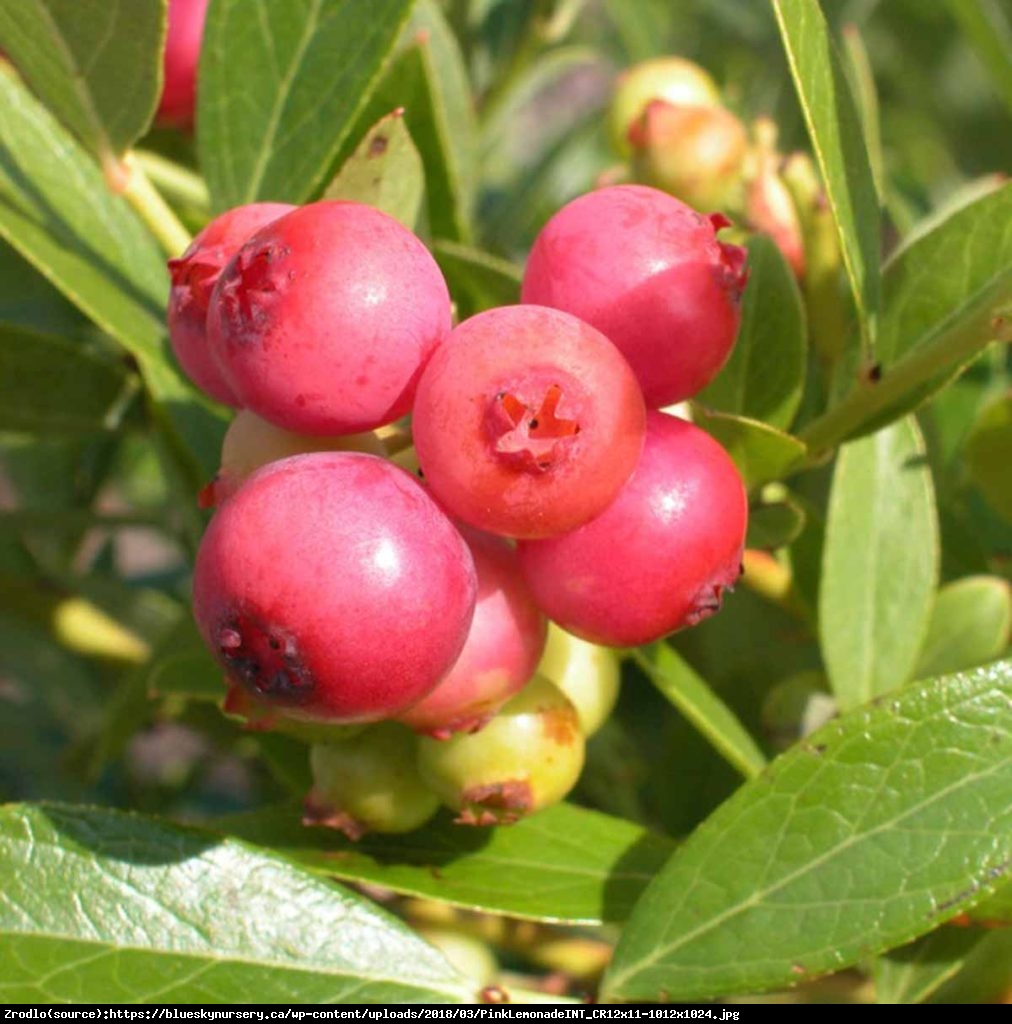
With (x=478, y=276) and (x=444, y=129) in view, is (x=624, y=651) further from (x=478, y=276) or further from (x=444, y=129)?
(x=444, y=129)

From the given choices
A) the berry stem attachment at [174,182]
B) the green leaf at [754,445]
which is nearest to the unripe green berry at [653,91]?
the berry stem attachment at [174,182]

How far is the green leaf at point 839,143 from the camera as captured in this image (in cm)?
95

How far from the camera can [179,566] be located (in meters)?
2.37

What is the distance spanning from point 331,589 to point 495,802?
1.04ft

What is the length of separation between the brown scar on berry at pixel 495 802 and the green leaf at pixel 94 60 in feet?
2.08

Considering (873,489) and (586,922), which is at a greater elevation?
(873,489)

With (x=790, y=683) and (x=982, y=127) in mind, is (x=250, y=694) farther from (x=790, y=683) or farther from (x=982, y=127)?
(x=982, y=127)

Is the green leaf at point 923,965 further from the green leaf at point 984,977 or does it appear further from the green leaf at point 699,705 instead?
the green leaf at point 699,705

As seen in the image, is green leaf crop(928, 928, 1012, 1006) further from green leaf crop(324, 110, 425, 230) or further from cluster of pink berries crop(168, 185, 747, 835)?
green leaf crop(324, 110, 425, 230)

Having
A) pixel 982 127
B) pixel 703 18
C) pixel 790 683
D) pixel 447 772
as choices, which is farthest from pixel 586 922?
pixel 982 127

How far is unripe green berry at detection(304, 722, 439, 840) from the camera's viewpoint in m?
1.01

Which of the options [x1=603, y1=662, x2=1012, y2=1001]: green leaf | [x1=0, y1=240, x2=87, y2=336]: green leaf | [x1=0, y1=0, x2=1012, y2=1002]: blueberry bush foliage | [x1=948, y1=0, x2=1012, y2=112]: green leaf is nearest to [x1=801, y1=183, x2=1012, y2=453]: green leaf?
[x1=0, y1=0, x2=1012, y2=1002]: blueberry bush foliage

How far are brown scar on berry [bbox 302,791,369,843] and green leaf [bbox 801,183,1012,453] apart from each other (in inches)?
18.7

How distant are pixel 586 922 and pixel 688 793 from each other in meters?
0.48
